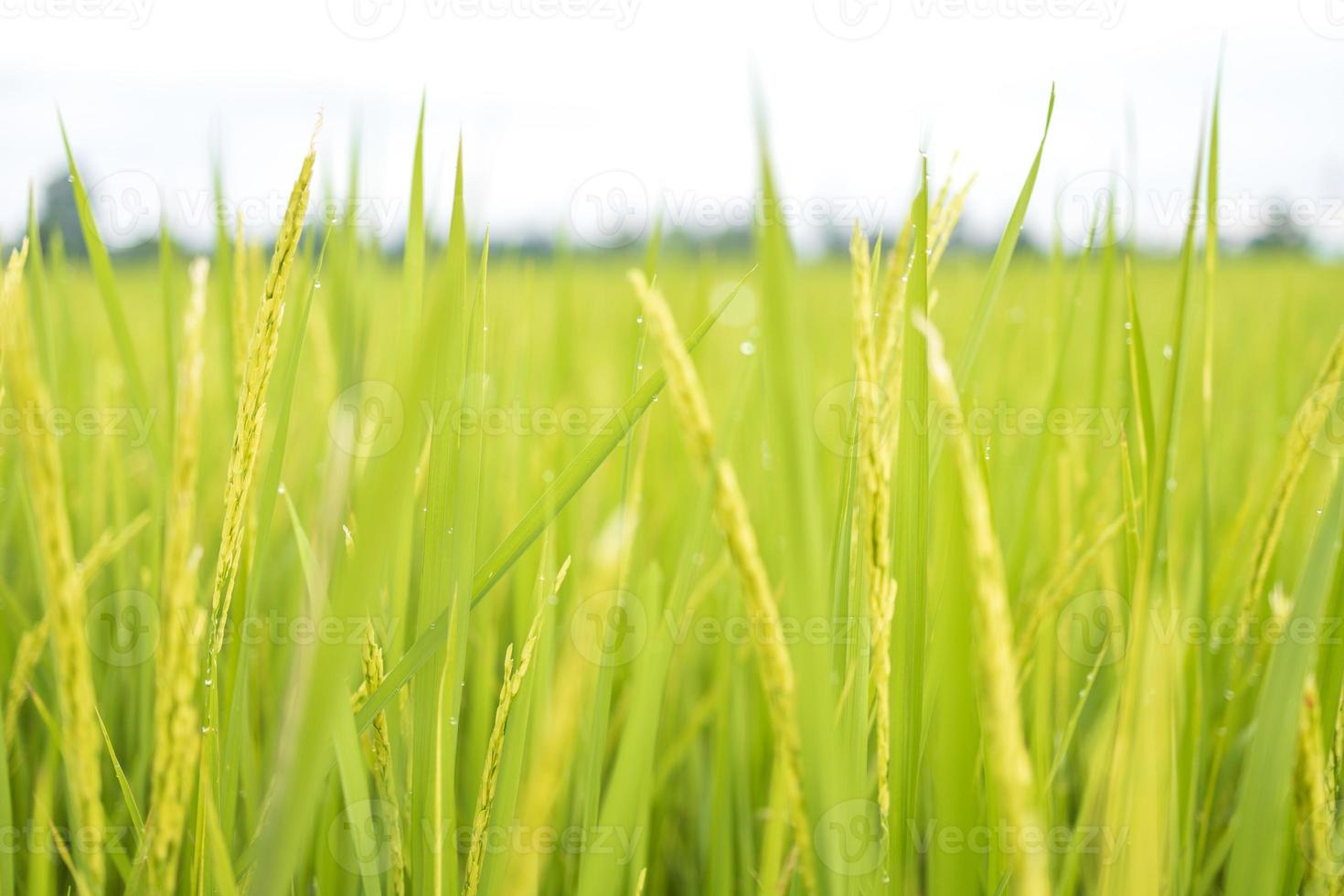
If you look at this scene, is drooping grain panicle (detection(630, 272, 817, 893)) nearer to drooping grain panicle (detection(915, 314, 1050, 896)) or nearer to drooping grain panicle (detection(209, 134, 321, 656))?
drooping grain panicle (detection(915, 314, 1050, 896))

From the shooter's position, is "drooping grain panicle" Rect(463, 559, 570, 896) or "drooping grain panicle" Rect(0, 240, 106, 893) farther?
"drooping grain panicle" Rect(463, 559, 570, 896)

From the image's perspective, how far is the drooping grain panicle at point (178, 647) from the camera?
0.32 metres

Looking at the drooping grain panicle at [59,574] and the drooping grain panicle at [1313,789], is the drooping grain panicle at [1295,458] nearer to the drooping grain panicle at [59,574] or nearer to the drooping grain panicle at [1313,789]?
the drooping grain panicle at [1313,789]

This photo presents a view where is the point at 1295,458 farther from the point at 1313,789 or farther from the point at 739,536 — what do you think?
the point at 739,536

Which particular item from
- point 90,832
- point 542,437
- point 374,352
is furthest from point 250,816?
point 374,352

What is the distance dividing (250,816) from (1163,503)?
83cm

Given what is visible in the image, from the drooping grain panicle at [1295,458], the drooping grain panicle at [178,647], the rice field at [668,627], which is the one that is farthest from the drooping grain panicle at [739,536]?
the drooping grain panicle at [1295,458]

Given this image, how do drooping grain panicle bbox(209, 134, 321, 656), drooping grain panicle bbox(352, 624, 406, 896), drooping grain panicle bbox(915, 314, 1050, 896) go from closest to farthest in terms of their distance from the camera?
drooping grain panicle bbox(915, 314, 1050, 896)
drooping grain panicle bbox(209, 134, 321, 656)
drooping grain panicle bbox(352, 624, 406, 896)

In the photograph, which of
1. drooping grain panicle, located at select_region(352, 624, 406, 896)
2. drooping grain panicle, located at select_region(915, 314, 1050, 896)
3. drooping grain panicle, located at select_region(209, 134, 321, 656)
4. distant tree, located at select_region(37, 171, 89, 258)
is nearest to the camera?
drooping grain panicle, located at select_region(915, 314, 1050, 896)

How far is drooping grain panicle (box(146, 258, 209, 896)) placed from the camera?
0.32 meters

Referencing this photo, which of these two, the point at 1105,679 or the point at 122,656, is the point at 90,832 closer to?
the point at 122,656

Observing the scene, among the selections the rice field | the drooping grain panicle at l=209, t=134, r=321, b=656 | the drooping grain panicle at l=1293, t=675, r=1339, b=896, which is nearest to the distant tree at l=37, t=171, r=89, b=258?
the rice field

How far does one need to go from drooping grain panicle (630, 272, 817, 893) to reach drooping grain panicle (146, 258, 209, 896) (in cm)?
19

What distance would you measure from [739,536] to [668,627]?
1.17ft
